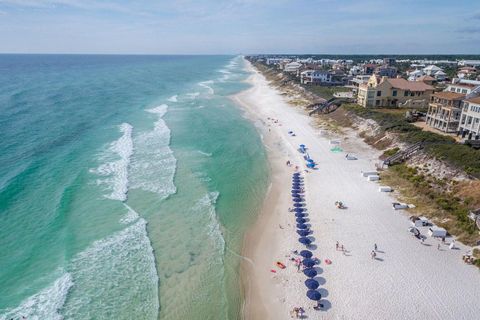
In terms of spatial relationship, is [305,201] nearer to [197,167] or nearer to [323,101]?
[197,167]

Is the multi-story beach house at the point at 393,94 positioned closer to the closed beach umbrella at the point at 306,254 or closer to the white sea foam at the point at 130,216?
the closed beach umbrella at the point at 306,254

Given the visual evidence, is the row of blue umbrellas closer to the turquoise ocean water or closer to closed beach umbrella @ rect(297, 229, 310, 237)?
closed beach umbrella @ rect(297, 229, 310, 237)

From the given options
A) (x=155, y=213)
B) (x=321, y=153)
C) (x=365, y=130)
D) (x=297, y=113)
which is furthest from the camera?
(x=297, y=113)

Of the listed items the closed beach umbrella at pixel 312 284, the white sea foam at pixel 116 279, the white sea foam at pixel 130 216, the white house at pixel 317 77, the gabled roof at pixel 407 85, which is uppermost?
the gabled roof at pixel 407 85

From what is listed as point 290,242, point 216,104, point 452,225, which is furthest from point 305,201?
point 216,104

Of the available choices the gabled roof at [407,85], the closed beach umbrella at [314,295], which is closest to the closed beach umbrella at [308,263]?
the closed beach umbrella at [314,295]
